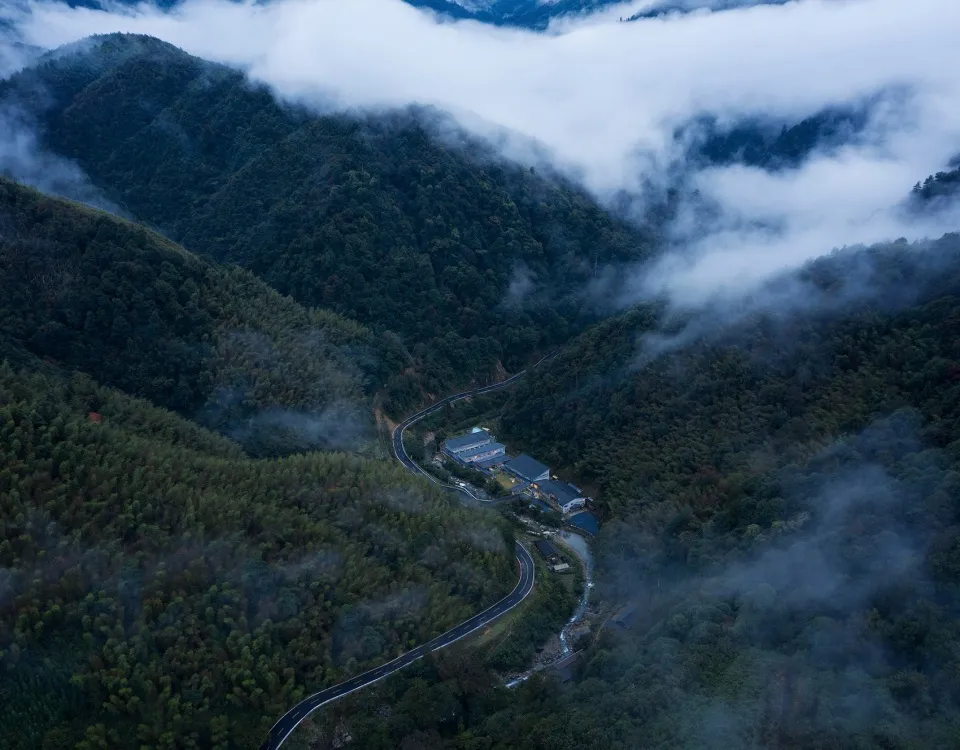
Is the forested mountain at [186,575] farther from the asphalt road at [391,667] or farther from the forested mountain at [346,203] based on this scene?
the forested mountain at [346,203]

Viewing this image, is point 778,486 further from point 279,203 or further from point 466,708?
point 279,203

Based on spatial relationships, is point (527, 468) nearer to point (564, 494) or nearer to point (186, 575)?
point (564, 494)

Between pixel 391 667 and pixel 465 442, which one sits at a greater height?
pixel 465 442

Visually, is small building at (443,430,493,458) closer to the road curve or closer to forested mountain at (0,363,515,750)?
the road curve

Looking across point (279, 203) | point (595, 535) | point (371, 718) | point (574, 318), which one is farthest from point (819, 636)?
point (279, 203)

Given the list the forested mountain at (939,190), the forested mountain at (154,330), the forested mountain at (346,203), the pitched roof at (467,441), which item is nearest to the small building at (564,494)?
the pitched roof at (467,441)

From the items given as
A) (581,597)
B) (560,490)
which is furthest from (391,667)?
(560,490)

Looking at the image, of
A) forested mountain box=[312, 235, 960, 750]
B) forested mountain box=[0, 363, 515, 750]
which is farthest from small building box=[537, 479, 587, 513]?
forested mountain box=[0, 363, 515, 750]

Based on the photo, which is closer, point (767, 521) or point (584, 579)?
point (767, 521)

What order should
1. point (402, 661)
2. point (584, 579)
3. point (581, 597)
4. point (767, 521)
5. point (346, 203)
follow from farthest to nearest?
point (346, 203)
point (584, 579)
point (581, 597)
point (767, 521)
point (402, 661)
